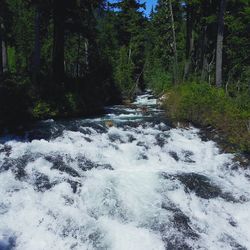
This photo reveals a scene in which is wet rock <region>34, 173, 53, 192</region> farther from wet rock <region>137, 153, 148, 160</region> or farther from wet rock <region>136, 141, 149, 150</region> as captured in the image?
wet rock <region>136, 141, 149, 150</region>

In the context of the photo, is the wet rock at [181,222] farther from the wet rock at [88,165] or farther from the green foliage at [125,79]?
the green foliage at [125,79]

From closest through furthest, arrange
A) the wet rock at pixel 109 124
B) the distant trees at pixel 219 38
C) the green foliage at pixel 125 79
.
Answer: the wet rock at pixel 109 124 < the distant trees at pixel 219 38 < the green foliage at pixel 125 79

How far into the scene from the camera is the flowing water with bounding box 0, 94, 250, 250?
7.70 metres

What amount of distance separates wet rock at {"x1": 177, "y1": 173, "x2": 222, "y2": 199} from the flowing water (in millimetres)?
28

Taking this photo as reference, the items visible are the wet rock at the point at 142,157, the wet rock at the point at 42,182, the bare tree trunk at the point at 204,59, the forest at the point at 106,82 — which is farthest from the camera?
the bare tree trunk at the point at 204,59

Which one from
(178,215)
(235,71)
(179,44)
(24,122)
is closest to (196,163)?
(178,215)

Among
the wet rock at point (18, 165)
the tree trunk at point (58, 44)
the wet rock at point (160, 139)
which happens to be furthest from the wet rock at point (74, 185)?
the tree trunk at point (58, 44)

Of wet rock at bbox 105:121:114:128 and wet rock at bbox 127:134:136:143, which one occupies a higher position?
wet rock at bbox 105:121:114:128

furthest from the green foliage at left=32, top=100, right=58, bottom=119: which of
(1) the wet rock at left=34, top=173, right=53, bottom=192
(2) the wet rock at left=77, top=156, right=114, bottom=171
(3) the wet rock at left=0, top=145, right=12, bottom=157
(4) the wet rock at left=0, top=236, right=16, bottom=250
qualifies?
(4) the wet rock at left=0, top=236, right=16, bottom=250

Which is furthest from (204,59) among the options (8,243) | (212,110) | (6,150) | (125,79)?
(8,243)

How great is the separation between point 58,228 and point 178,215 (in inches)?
105

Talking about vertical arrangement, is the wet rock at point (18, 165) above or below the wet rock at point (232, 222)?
above

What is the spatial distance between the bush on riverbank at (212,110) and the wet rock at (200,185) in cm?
375

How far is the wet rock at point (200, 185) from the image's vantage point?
9595mm
